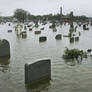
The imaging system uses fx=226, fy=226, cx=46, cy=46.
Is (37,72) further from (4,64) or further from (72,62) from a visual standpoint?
(72,62)

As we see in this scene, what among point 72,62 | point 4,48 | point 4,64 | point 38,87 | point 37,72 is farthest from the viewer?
point 4,48

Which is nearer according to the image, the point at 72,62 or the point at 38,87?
the point at 38,87

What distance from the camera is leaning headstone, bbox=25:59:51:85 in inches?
425

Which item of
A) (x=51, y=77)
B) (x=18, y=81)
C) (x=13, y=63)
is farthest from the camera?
(x=13, y=63)

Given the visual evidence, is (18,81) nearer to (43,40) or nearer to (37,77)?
(37,77)

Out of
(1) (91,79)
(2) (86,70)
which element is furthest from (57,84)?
(2) (86,70)

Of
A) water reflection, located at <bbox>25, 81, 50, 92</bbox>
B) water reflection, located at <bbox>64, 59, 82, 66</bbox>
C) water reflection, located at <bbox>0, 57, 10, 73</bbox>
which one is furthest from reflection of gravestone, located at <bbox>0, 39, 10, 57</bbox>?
water reflection, located at <bbox>25, 81, 50, 92</bbox>

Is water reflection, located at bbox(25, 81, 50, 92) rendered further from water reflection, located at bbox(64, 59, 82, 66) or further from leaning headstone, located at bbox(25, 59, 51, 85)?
water reflection, located at bbox(64, 59, 82, 66)

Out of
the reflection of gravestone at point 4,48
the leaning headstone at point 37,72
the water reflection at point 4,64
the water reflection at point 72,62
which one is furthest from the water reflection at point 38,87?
the reflection of gravestone at point 4,48

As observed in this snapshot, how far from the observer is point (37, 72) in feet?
36.6

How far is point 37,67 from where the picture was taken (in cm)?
1113

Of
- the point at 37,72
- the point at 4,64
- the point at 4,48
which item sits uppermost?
the point at 4,48

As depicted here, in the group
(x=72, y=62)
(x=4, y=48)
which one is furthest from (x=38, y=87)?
(x=4, y=48)

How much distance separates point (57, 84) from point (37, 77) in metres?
1.05
